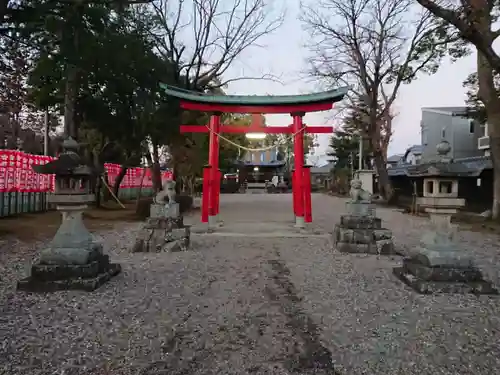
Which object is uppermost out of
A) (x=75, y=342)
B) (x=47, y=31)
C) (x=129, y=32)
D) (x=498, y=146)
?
(x=129, y=32)

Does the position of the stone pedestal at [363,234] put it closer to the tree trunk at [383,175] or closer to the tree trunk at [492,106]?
the tree trunk at [492,106]

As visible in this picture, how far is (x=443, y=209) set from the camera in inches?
241

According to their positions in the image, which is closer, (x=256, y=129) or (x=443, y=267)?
(x=443, y=267)

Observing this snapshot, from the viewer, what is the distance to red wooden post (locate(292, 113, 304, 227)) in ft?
40.5

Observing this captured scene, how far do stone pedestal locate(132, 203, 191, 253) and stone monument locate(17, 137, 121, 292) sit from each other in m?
2.77

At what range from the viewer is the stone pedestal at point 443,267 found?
5750 mm

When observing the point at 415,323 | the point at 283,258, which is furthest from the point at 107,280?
the point at 415,323

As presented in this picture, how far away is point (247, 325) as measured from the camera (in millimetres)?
4516

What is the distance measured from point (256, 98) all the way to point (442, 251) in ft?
26.4

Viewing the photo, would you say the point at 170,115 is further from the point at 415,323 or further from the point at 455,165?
the point at 415,323

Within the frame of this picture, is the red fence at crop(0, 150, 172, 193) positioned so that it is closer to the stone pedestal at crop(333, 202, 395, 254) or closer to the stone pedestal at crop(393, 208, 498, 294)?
the stone pedestal at crop(333, 202, 395, 254)

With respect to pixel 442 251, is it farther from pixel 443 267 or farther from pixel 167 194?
pixel 167 194

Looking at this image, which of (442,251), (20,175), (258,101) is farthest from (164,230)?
(20,175)

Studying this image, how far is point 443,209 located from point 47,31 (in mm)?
10455
